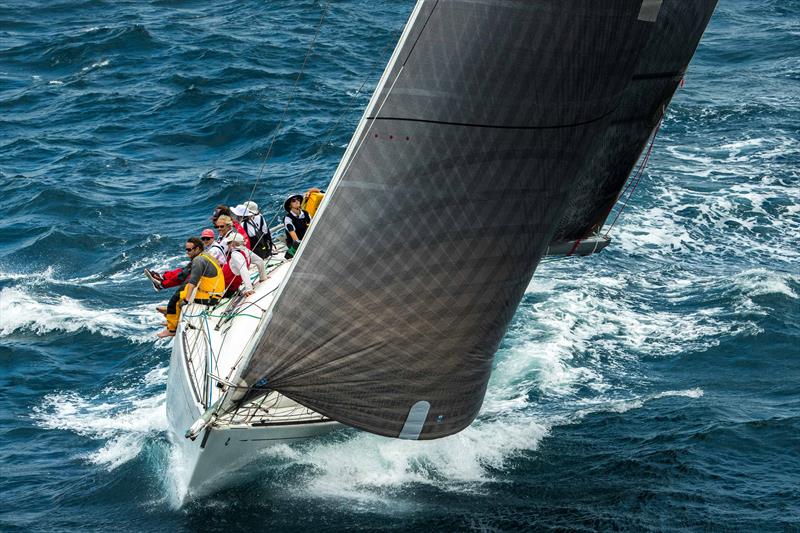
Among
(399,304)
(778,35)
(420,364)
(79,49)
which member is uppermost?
(399,304)

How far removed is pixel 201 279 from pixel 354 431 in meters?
2.88

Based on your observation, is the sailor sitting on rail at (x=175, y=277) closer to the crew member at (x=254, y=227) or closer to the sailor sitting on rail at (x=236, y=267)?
the sailor sitting on rail at (x=236, y=267)

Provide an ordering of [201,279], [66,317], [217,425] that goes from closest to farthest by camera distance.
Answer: [217,425] < [201,279] < [66,317]

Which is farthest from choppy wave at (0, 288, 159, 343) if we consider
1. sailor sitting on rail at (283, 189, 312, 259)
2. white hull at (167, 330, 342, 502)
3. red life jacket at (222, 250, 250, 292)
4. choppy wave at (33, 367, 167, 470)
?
white hull at (167, 330, 342, 502)

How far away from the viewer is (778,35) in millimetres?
34031

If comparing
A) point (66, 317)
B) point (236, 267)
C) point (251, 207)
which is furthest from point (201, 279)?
point (66, 317)

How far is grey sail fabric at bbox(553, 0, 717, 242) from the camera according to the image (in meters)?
13.1

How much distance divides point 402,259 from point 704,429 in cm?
580

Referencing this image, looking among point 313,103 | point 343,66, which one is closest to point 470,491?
point 313,103

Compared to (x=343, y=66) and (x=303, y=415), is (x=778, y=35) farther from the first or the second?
(x=303, y=415)

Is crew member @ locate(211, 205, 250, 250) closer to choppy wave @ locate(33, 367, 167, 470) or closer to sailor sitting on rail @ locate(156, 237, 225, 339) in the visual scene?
sailor sitting on rail @ locate(156, 237, 225, 339)

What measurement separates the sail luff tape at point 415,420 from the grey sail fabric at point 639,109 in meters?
3.34

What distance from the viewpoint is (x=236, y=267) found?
14.7 meters

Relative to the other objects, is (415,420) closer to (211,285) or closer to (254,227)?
(211,285)
